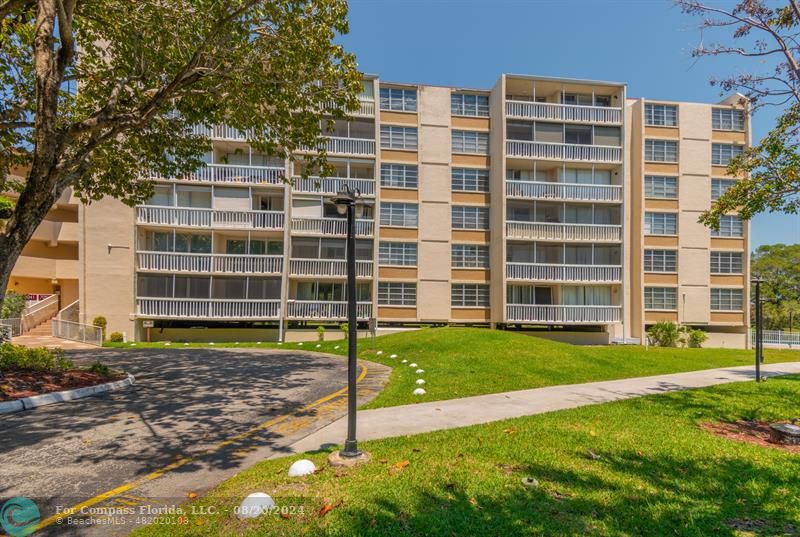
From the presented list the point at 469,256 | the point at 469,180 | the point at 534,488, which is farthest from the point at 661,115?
the point at 534,488

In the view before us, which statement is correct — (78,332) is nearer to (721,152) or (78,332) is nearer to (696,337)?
(696,337)

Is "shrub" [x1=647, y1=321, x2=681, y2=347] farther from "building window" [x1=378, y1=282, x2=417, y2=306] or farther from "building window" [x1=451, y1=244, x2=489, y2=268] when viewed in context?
"building window" [x1=378, y1=282, x2=417, y2=306]

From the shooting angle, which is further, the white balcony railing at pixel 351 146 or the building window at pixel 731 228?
the building window at pixel 731 228

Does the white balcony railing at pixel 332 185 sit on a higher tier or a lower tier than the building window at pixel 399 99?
lower

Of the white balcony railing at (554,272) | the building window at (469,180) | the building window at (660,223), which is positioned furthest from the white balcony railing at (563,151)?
the white balcony railing at (554,272)

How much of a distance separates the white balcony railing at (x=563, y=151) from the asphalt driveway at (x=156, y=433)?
61.2 feet

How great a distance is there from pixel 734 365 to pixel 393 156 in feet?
66.1

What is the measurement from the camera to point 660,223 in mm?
25891

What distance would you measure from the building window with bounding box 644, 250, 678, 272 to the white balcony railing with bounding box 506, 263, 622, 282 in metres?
3.10

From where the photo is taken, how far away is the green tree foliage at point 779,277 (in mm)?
43375

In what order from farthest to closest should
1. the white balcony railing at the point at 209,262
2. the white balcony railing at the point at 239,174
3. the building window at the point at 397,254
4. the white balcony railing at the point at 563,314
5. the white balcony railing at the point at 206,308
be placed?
1. the building window at the point at 397,254
2. the white balcony railing at the point at 563,314
3. the white balcony railing at the point at 239,174
4. the white balcony railing at the point at 209,262
5. the white balcony railing at the point at 206,308

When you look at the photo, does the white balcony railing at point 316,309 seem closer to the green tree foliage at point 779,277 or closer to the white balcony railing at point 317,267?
the white balcony railing at point 317,267

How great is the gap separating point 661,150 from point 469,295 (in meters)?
16.2

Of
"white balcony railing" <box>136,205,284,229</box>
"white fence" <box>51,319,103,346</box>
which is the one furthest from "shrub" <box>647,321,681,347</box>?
"white fence" <box>51,319,103,346</box>
